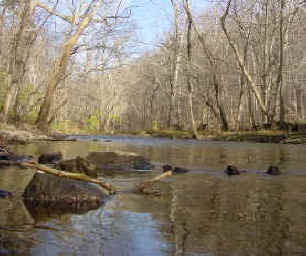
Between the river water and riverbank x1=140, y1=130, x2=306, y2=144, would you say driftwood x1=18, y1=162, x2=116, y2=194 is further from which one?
riverbank x1=140, y1=130, x2=306, y2=144

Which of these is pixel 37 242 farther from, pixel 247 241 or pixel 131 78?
pixel 131 78

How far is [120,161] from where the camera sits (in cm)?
895

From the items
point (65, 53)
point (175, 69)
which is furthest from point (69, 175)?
point (175, 69)

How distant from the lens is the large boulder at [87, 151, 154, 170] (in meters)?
8.68

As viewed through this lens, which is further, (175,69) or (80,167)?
(175,69)

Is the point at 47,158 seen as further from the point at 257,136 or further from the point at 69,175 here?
the point at 257,136

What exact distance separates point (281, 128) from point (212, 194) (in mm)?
20279

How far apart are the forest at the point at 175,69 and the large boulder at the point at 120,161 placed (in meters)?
12.2

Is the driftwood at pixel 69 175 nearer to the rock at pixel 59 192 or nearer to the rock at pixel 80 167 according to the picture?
the rock at pixel 59 192

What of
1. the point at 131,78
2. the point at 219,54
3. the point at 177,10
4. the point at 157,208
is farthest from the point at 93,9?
the point at 131,78

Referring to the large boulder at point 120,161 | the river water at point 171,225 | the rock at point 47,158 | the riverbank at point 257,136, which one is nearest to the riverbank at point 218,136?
the riverbank at point 257,136

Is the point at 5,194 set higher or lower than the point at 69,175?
lower

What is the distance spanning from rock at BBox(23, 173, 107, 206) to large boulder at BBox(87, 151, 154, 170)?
12.7 feet

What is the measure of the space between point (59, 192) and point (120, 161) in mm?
4460
